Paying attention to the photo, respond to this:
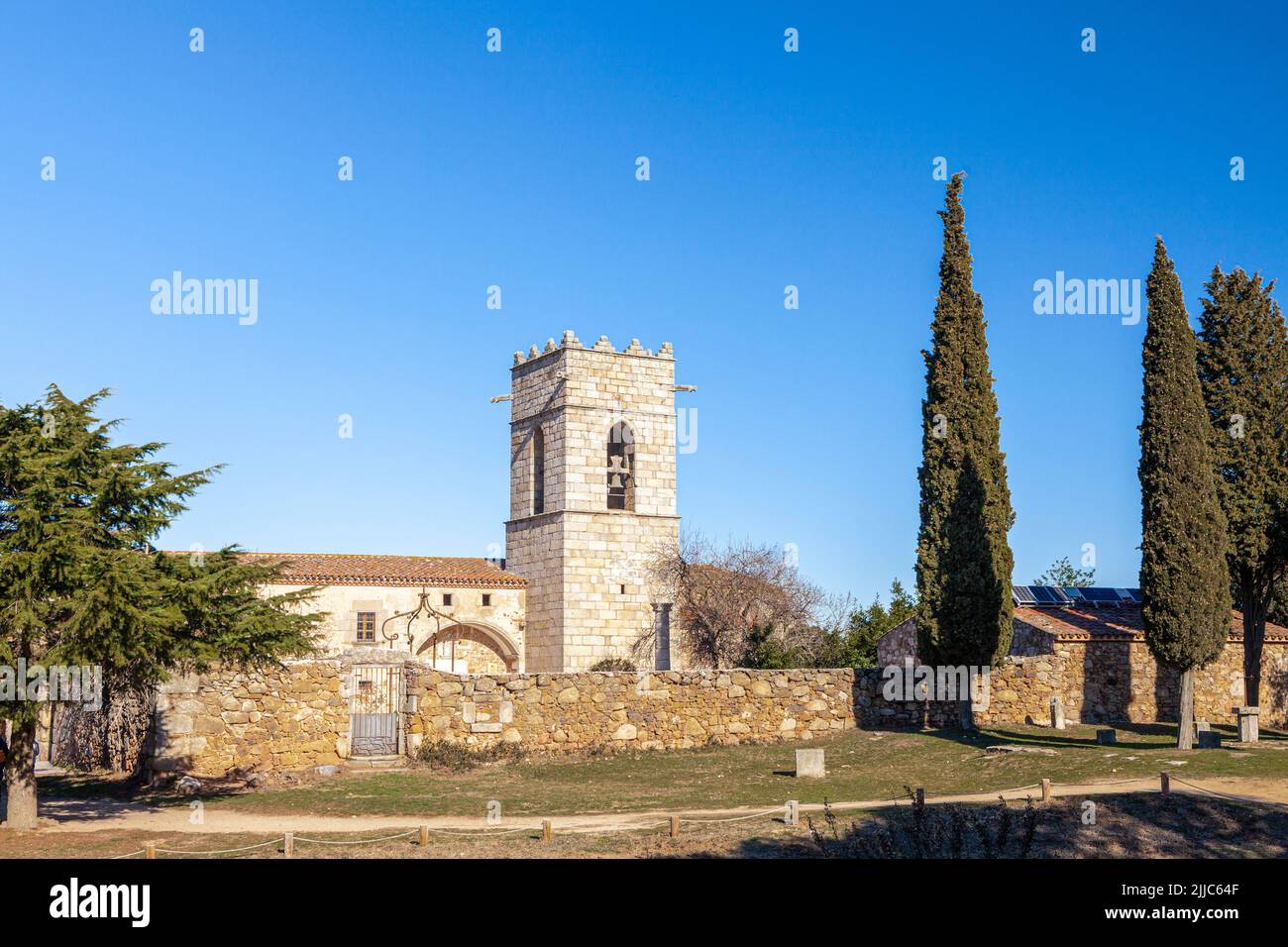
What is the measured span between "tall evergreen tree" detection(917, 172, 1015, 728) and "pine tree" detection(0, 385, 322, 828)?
53.4 ft

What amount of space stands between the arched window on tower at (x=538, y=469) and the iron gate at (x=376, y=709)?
20381mm

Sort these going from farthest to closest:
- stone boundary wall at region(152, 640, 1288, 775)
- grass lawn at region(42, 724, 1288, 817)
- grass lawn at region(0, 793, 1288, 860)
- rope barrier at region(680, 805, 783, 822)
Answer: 1. stone boundary wall at region(152, 640, 1288, 775)
2. grass lawn at region(42, 724, 1288, 817)
3. rope barrier at region(680, 805, 783, 822)
4. grass lawn at region(0, 793, 1288, 860)

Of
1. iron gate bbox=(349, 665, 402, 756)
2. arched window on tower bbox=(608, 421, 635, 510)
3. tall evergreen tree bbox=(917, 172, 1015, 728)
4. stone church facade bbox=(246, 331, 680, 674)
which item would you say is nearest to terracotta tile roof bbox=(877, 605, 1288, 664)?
tall evergreen tree bbox=(917, 172, 1015, 728)

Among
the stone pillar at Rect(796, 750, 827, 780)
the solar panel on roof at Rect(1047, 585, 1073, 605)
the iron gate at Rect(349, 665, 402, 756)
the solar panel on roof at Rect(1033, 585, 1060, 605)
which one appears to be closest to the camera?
the stone pillar at Rect(796, 750, 827, 780)

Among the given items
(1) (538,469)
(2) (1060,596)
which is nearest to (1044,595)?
(2) (1060,596)

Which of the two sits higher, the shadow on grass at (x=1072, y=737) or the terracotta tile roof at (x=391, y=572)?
the terracotta tile roof at (x=391, y=572)

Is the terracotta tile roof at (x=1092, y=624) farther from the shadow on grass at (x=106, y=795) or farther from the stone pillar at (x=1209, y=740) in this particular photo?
the shadow on grass at (x=106, y=795)

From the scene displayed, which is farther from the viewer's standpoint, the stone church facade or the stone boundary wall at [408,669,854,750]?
the stone church facade

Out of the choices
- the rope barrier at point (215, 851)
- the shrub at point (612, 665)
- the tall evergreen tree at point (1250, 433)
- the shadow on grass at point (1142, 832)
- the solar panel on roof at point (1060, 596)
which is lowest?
the rope barrier at point (215, 851)

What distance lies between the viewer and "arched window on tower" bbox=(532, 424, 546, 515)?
160 feet

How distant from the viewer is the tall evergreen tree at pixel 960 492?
30.4 m

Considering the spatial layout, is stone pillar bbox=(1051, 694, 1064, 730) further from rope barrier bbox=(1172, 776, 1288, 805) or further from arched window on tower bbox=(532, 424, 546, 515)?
arched window on tower bbox=(532, 424, 546, 515)

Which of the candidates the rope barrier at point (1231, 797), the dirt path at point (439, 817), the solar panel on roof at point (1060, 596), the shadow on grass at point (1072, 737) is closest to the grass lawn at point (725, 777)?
the shadow on grass at point (1072, 737)

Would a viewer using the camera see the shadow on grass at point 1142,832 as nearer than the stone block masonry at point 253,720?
Yes
